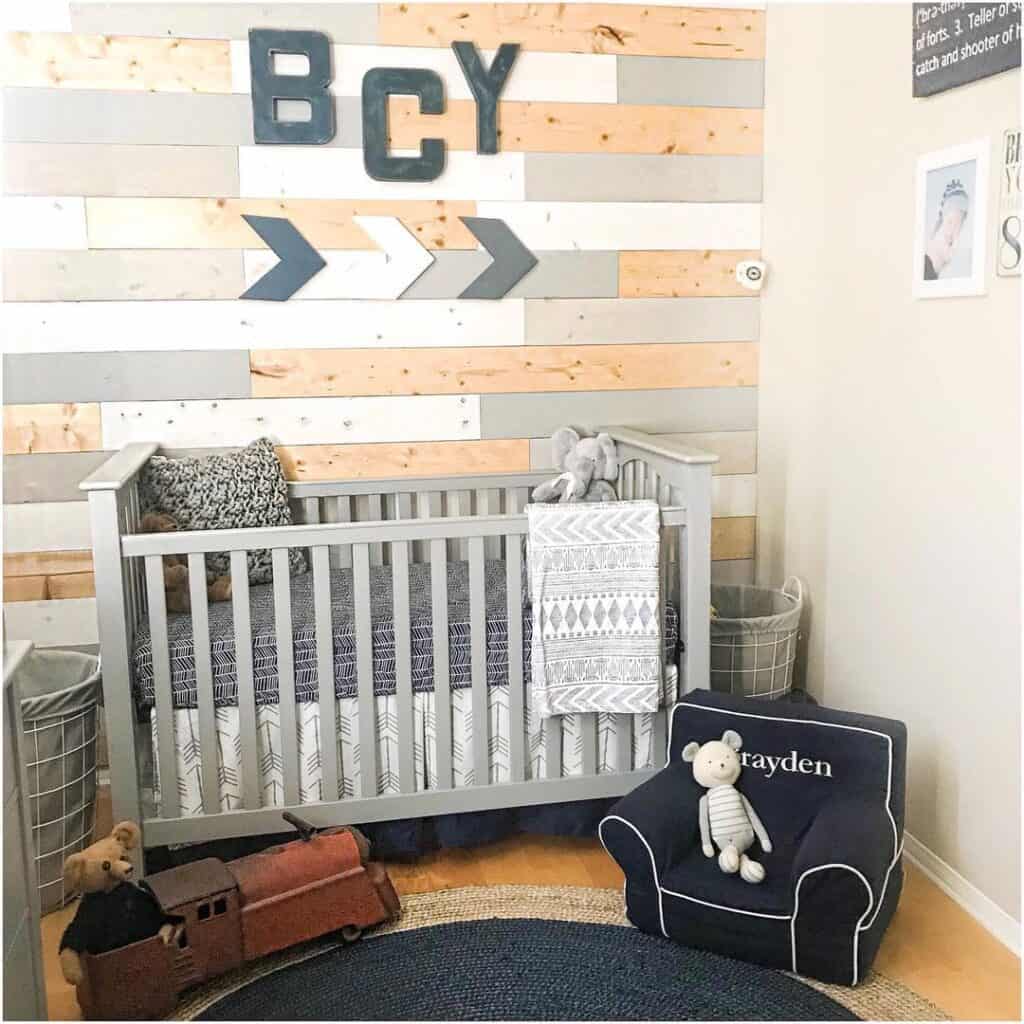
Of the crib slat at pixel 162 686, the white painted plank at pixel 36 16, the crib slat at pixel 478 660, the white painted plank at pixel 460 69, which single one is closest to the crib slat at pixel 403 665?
the crib slat at pixel 478 660

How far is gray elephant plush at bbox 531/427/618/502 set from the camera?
2.74 meters

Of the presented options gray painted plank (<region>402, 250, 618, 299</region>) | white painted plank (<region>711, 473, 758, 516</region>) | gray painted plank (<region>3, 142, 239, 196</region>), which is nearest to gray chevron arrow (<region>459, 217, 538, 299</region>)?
gray painted plank (<region>402, 250, 618, 299</region>)

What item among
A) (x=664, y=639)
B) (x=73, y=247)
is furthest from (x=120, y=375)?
(x=664, y=639)

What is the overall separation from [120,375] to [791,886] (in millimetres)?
1991

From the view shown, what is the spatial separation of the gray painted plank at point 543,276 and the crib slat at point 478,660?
0.88 m

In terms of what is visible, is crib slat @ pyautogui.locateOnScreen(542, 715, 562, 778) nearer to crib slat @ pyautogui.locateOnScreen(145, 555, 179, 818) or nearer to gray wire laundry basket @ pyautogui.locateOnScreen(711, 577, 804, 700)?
gray wire laundry basket @ pyautogui.locateOnScreen(711, 577, 804, 700)

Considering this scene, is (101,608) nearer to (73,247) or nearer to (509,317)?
(73,247)

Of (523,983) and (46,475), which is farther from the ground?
(46,475)

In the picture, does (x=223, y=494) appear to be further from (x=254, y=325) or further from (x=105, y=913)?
(x=105, y=913)

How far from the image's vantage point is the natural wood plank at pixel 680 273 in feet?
10.1

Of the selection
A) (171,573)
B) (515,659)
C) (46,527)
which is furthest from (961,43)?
(46,527)

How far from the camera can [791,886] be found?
2.05m

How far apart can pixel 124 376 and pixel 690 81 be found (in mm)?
1685

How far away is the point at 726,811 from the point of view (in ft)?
7.29
